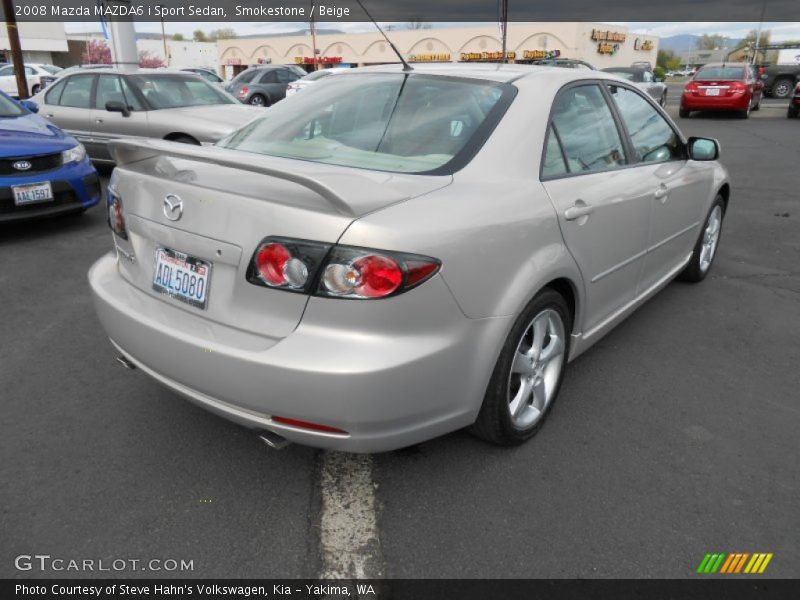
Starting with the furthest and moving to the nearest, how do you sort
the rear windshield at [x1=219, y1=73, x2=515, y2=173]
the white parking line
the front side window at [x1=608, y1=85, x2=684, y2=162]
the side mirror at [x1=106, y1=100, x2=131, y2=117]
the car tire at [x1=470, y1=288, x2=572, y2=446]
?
the side mirror at [x1=106, y1=100, x2=131, y2=117] < the front side window at [x1=608, y1=85, x2=684, y2=162] < the rear windshield at [x1=219, y1=73, x2=515, y2=173] < the car tire at [x1=470, y1=288, x2=572, y2=446] < the white parking line

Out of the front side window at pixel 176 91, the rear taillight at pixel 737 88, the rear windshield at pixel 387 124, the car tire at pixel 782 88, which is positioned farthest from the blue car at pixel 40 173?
the car tire at pixel 782 88

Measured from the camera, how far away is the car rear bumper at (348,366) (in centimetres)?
200

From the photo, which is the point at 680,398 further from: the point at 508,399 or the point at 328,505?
the point at 328,505

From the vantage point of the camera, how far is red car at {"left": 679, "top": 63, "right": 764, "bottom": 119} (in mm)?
18672

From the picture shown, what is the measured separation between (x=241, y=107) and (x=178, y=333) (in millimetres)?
7486

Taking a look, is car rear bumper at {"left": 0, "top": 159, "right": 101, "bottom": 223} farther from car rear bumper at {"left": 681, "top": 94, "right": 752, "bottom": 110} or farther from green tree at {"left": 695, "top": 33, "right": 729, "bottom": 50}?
green tree at {"left": 695, "top": 33, "right": 729, "bottom": 50}

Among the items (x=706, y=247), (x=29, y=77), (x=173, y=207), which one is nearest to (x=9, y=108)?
(x=173, y=207)

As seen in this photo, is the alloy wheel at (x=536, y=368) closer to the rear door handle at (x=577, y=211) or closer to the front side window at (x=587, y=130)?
the rear door handle at (x=577, y=211)

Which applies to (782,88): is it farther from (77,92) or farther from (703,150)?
(703,150)

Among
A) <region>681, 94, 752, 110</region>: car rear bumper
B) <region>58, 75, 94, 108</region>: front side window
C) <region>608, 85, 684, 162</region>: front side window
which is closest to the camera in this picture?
<region>608, 85, 684, 162</region>: front side window

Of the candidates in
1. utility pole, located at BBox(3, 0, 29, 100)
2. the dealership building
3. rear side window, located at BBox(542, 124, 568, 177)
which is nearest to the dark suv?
utility pole, located at BBox(3, 0, 29, 100)

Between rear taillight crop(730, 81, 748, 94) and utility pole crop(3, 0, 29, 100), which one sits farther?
rear taillight crop(730, 81, 748, 94)

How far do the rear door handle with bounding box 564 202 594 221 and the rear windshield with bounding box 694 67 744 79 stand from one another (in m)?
19.4

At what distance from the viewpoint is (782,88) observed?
2902 centimetres
